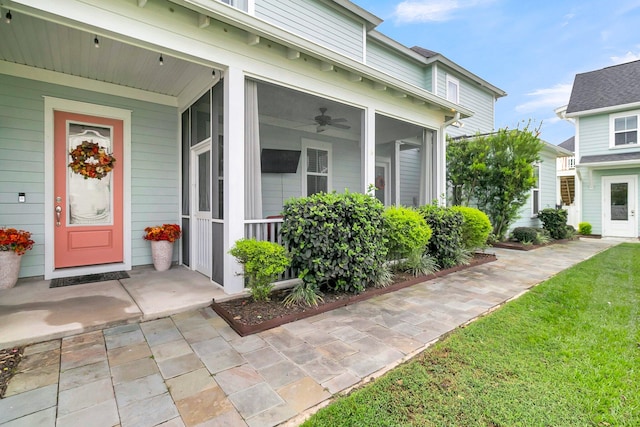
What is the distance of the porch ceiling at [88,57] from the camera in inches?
129

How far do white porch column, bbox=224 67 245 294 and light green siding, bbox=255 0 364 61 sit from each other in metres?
3.25

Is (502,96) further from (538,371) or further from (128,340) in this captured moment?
(128,340)

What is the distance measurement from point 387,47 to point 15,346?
9720 mm

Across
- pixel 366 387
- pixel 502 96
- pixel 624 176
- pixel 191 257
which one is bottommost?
pixel 366 387

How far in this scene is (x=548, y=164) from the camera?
36.8 ft

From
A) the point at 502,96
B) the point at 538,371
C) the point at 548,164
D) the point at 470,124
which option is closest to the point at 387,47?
the point at 470,124

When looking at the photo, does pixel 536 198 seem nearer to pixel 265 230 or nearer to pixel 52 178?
pixel 265 230

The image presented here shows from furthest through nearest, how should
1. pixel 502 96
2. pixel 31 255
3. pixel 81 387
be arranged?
pixel 502 96 < pixel 31 255 < pixel 81 387

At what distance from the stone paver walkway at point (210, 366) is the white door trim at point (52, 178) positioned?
225 centimetres

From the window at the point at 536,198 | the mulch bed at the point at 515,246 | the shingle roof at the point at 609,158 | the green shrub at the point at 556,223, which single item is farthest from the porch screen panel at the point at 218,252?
the shingle roof at the point at 609,158

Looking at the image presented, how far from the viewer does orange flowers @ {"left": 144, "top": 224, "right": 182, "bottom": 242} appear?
482cm

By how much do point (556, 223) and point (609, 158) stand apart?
153 inches

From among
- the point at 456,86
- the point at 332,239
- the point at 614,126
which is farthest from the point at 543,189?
the point at 332,239

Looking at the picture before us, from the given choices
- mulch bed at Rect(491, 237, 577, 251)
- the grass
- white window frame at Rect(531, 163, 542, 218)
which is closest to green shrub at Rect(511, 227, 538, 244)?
mulch bed at Rect(491, 237, 577, 251)
